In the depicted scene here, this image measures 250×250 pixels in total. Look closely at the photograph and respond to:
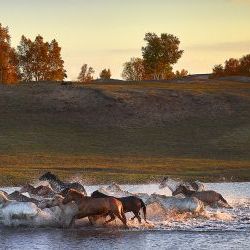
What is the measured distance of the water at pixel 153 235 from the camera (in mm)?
19406

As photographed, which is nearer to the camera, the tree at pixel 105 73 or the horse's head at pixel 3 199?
the horse's head at pixel 3 199

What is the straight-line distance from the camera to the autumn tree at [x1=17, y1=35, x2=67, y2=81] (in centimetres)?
12081

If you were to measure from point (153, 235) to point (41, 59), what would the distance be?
→ 339 ft

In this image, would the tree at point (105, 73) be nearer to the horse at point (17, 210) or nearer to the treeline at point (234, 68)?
the treeline at point (234, 68)

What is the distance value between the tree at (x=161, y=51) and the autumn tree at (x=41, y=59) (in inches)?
746

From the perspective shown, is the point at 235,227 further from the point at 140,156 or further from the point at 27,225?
the point at 140,156

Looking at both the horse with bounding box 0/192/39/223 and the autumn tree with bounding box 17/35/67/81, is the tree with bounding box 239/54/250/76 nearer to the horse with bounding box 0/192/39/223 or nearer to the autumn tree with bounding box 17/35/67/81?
the autumn tree with bounding box 17/35/67/81

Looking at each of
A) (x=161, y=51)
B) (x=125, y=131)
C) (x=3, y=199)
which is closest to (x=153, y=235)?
(x=3, y=199)

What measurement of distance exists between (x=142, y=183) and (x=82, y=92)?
42611 mm

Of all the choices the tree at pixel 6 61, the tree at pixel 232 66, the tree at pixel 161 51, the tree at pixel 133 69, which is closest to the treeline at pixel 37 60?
the tree at pixel 6 61

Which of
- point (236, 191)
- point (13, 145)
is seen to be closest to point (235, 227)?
point (236, 191)

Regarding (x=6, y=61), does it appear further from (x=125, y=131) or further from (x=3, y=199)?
(x=3, y=199)

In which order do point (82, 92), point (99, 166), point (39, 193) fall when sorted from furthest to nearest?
point (82, 92) → point (99, 166) → point (39, 193)

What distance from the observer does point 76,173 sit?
4297 centimetres
